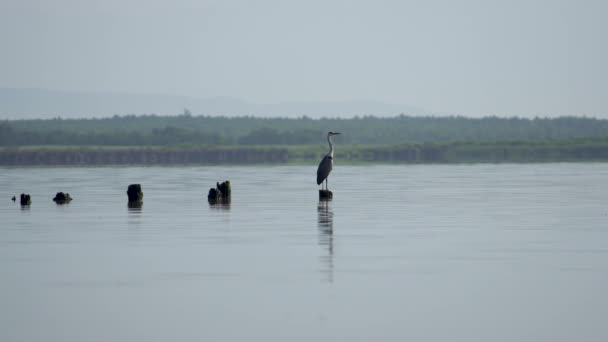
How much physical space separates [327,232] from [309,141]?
121 meters

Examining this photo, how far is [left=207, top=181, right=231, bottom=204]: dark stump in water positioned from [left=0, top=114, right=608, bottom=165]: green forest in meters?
53.9

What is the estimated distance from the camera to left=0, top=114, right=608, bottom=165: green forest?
103m

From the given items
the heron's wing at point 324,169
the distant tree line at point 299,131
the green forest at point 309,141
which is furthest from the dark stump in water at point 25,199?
the distant tree line at point 299,131

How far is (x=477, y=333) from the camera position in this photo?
1172 centimetres

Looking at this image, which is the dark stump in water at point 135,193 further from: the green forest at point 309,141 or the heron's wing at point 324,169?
the green forest at point 309,141

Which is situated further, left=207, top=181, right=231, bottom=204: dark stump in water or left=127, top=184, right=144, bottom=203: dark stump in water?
left=207, top=181, right=231, bottom=204: dark stump in water

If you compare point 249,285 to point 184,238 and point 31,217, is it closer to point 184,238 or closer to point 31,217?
point 184,238

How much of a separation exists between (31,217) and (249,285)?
13.7 meters

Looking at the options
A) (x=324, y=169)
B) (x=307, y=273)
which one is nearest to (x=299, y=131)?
(x=324, y=169)

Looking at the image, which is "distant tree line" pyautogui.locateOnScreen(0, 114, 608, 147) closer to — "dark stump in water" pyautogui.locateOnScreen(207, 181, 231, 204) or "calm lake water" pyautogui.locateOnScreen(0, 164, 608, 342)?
"dark stump in water" pyautogui.locateOnScreen(207, 181, 231, 204)

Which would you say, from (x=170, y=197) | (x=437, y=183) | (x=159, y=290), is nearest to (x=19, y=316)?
(x=159, y=290)

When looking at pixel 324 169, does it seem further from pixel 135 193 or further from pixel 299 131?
pixel 299 131

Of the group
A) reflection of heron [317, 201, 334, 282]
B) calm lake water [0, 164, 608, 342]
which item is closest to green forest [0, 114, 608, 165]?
reflection of heron [317, 201, 334, 282]

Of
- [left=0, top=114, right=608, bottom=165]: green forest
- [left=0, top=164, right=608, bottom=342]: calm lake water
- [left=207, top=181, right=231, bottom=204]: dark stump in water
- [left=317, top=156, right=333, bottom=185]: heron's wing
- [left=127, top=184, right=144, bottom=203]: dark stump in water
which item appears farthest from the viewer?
[left=0, top=114, right=608, bottom=165]: green forest
